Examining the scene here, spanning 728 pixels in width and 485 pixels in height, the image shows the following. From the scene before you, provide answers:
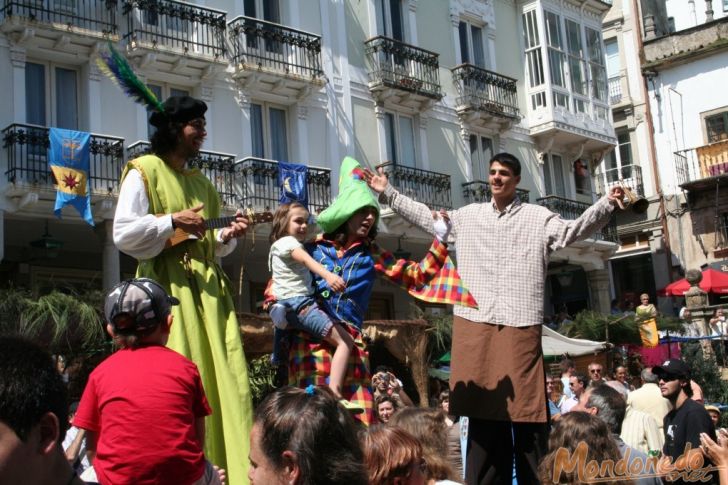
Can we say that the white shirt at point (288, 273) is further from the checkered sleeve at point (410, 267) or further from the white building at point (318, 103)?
the white building at point (318, 103)

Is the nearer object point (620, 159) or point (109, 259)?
point (109, 259)

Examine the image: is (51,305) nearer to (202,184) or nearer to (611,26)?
(202,184)

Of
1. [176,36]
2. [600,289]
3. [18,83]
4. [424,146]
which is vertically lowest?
[600,289]

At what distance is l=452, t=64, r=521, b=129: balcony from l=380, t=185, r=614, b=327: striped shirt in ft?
65.4

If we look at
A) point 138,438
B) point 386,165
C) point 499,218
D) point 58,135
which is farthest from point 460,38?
point 138,438

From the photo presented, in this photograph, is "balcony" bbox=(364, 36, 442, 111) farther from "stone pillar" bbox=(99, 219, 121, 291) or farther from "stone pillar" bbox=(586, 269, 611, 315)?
"stone pillar" bbox=(586, 269, 611, 315)

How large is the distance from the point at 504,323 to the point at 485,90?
21.3m

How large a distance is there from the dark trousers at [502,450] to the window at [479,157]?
67.8 ft

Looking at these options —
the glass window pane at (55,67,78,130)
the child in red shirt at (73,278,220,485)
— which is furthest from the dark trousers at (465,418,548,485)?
the glass window pane at (55,67,78,130)

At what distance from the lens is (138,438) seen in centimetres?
355

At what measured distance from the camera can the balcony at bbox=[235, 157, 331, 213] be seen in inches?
771

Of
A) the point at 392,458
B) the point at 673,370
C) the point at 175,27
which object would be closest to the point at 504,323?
the point at 392,458

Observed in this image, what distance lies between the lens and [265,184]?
2008 centimetres

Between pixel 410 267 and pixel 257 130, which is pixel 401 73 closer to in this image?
pixel 257 130
